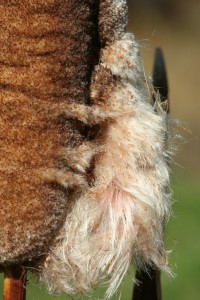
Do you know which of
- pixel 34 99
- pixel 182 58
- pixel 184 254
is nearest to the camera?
pixel 34 99

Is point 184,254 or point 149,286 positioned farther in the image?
point 184,254

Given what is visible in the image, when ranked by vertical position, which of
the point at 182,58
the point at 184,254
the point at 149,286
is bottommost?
the point at 184,254

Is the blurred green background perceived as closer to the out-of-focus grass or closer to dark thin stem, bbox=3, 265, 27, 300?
the out-of-focus grass

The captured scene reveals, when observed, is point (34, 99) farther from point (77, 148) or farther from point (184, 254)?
point (184, 254)

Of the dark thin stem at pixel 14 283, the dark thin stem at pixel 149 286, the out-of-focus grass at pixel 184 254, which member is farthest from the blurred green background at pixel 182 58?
the dark thin stem at pixel 14 283

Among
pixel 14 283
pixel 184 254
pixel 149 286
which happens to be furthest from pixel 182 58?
pixel 14 283

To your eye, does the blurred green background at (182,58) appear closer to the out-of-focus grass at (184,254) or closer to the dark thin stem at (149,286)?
the out-of-focus grass at (184,254)

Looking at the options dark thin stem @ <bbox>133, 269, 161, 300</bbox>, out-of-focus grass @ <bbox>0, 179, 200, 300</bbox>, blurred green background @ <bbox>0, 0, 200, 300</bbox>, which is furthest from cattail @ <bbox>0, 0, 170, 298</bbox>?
blurred green background @ <bbox>0, 0, 200, 300</bbox>
